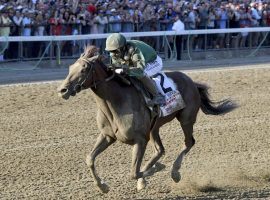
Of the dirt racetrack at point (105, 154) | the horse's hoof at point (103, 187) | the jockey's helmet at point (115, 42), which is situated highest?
the jockey's helmet at point (115, 42)

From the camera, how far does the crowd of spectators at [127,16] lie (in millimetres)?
17750

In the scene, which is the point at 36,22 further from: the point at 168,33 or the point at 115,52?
the point at 115,52

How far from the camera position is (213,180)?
8500mm

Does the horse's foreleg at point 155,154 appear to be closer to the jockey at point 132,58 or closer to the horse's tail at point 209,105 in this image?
the jockey at point 132,58

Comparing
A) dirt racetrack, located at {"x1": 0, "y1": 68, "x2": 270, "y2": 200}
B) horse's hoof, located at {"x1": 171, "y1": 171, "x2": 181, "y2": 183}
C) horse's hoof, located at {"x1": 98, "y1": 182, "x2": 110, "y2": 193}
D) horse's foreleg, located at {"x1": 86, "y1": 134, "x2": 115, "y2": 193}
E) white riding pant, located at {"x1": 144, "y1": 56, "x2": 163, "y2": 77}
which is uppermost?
white riding pant, located at {"x1": 144, "y1": 56, "x2": 163, "y2": 77}

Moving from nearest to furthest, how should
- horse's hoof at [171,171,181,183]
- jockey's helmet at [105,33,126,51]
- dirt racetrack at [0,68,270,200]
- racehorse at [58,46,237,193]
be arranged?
racehorse at [58,46,237,193]
jockey's helmet at [105,33,126,51]
dirt racetrack at [0,68,270,200]
horse's hoof at [171,171,181,183]

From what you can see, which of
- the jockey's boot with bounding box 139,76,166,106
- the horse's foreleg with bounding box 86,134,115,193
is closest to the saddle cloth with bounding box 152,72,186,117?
the jockey's boot with bounding box 139,76,166,106

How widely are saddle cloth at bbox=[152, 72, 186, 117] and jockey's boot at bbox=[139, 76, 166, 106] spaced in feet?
0.48

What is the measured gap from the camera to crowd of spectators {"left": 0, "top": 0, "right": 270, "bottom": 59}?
17750mm

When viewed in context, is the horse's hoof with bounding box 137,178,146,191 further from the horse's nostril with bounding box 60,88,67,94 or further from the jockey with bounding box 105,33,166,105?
the horse's nostril with bounding box 60,88,67,94

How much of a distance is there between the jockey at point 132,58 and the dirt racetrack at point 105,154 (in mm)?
1256

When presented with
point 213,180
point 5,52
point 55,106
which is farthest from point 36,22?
point 213,180

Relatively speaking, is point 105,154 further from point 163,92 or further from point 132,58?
point 132,58

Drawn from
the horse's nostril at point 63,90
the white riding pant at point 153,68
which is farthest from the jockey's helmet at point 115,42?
the horse's nostril at point 63,90
